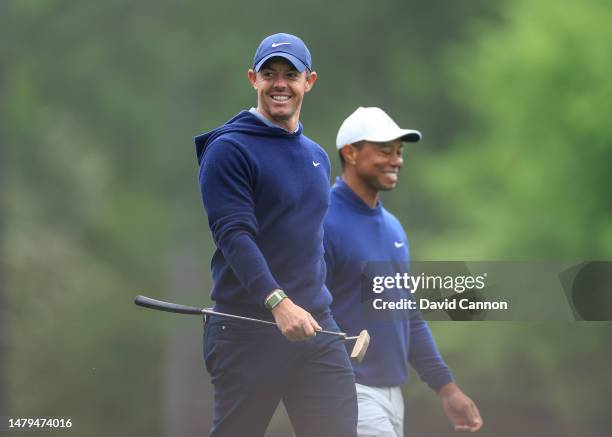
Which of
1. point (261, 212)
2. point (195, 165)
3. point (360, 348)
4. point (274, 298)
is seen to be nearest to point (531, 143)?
point (195, 165)

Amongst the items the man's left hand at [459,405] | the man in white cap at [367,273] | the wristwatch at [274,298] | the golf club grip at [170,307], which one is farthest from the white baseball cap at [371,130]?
the wristwatch at [274,298]

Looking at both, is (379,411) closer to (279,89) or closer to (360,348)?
(360,348)

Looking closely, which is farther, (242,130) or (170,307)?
(170,307)

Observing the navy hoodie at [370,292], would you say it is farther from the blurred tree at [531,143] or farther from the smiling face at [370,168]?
the blurred tree at [531,143]

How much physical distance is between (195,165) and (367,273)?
241cm

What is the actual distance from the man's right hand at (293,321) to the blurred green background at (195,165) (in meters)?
2.21

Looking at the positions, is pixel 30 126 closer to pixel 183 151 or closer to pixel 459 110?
pixel 183 151

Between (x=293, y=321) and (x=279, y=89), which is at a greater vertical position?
(x=279, y=89)

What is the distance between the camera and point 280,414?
504 cm

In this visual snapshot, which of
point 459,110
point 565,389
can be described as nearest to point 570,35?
point 459,110

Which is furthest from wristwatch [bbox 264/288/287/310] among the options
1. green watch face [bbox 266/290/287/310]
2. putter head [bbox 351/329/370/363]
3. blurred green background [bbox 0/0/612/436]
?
blurred green background [bbox 0/0/612/436]

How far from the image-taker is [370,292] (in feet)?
13.5

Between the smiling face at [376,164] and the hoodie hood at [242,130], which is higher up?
the smiling face at [376,164]

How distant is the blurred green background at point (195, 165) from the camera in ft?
18.7
